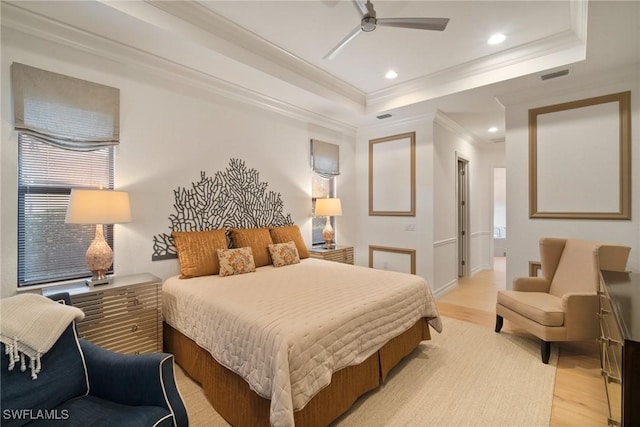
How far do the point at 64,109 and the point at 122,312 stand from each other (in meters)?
1.65

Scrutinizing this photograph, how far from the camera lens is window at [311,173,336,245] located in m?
4.47

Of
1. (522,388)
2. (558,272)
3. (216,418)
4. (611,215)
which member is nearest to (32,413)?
(216,418)

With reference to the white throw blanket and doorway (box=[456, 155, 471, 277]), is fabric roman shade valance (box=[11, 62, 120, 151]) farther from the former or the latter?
doorway (box=[456, 155, 471, 277])

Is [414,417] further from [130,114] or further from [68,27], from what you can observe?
[68,27]

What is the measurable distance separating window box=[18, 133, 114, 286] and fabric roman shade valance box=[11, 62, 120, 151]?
0.11 meters

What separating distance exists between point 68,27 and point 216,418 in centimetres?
304

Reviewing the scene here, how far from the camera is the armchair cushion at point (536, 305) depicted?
2418 millimetres

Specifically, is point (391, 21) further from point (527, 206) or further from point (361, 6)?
point (527, 206)

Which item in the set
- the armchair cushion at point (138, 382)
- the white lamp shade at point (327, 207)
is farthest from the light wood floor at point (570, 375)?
the armchair cushion at point (138, 382)

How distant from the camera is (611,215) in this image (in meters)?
2.97

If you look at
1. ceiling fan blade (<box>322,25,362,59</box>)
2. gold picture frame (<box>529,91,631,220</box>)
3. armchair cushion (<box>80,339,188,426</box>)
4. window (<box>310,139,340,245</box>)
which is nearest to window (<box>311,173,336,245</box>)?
window (<box>310,139,340,245</box>)

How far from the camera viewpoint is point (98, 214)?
2.11 metres

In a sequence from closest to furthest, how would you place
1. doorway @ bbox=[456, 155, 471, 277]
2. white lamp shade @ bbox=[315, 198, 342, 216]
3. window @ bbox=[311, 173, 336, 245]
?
white lamp shade @ bbox=[315, 198, 342, 216]
window @ bbox=[311, 173, 336, 245]
doorway @ bbox=[456, 155, 471, 277]

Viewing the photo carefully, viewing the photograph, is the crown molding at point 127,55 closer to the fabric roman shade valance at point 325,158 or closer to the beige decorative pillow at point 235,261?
the fabric roman shade valance at point 325,158
